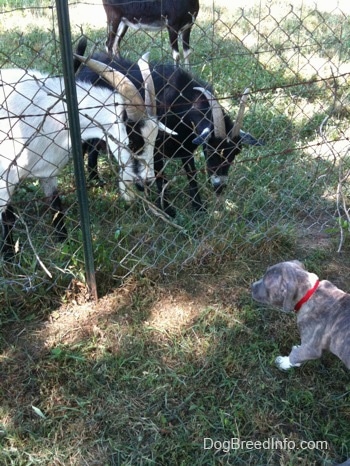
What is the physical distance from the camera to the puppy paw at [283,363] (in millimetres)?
2689

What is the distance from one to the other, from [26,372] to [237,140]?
2438 mm

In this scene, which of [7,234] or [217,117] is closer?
[7,234]

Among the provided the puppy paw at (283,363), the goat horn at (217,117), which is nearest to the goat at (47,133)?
the goat horn at (217,117)

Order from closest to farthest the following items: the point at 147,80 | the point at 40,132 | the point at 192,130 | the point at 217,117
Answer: the point at 40,132 → the point at 147,80 → the point at 217,117 → the point at 192,130

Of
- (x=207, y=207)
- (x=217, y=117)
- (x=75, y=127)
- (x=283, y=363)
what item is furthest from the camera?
(x=207, y=207)

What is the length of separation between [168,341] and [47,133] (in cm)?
153

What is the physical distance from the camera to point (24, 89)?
3307 millimetres

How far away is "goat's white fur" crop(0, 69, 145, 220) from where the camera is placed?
3.12 meters

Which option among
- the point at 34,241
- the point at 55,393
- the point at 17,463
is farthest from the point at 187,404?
the point at 34,241

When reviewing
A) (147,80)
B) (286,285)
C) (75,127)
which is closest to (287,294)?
(286,285)

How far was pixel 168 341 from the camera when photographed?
288cm

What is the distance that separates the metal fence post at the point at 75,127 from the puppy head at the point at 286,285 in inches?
38.0

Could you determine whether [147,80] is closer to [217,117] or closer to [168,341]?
[217,117]

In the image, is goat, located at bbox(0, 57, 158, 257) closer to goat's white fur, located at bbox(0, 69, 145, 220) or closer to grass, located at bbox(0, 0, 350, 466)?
goat's white fur, located at bbox(0, 69, 145, 220)
